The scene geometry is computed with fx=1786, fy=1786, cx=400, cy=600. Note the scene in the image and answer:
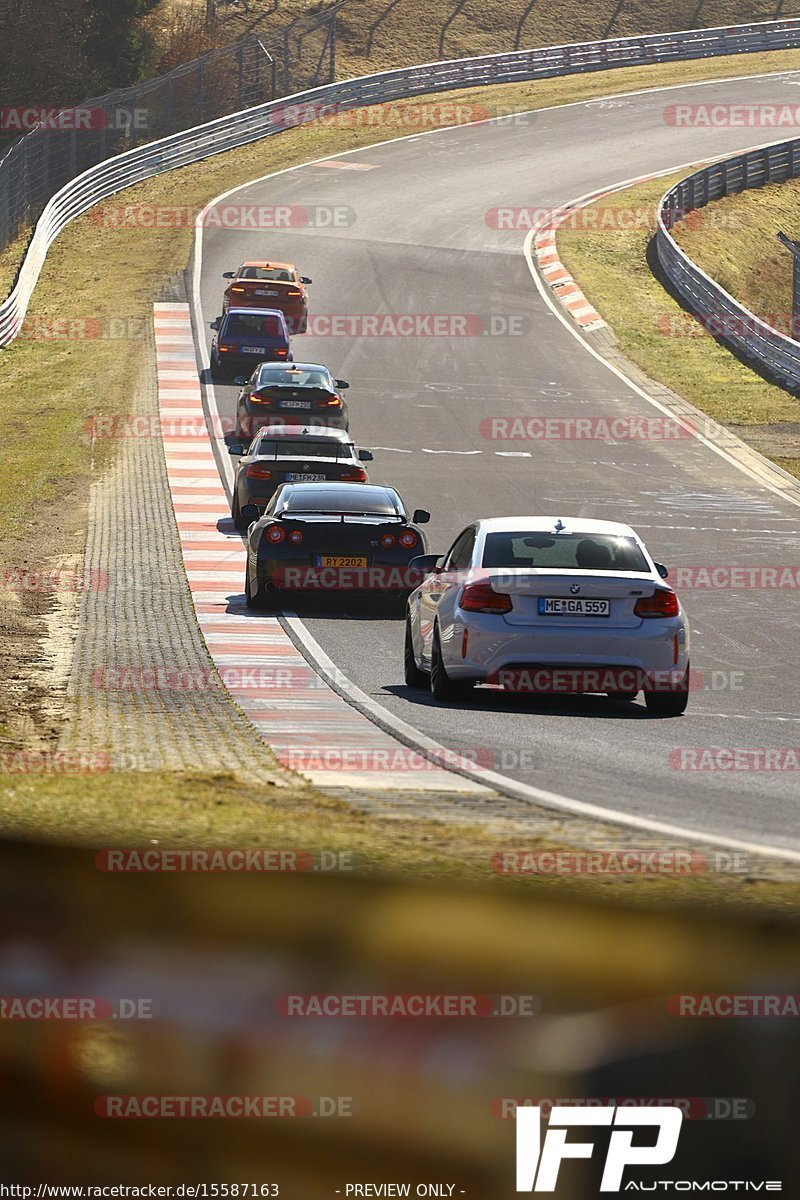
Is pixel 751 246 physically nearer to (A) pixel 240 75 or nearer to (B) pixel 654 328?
(B) pixel 654 328

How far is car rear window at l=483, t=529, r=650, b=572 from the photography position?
13.3 metres

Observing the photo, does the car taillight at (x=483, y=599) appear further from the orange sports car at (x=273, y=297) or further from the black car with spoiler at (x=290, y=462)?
the orange sports car at (x=273, y=297)

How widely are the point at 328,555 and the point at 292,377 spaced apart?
12.3 m

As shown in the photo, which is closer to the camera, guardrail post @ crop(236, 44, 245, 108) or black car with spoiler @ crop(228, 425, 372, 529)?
black car with spoiler @ crop(228, 425, 372, 529)

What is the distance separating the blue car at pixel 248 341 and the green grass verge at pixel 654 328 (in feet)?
29.2

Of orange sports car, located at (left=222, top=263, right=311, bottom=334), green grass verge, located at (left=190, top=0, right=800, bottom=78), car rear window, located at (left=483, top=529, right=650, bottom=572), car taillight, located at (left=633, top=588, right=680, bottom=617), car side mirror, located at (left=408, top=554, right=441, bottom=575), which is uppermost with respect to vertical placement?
green grass verge, located at (left=190, top=0, right=800, bottom=78)

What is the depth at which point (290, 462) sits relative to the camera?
22500 millimetres

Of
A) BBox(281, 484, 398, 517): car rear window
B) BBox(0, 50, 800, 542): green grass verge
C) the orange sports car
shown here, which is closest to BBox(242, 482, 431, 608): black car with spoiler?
BBox(281, 484, 398, 517): car rear window

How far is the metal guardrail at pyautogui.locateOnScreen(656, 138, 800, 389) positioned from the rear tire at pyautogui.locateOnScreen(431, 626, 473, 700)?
89.5 feet

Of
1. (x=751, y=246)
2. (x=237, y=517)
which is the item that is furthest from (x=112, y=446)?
(x=751, y=246)

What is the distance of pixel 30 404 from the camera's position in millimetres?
36125

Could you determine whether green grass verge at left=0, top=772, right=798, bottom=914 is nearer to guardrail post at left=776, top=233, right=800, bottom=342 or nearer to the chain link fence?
guardrail post at left=776, top=233, right=800, bottom=342

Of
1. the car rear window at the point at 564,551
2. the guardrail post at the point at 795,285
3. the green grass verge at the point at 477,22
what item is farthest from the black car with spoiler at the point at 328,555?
the green grass verge at the point at 477,22

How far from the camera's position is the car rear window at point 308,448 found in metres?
23.7
